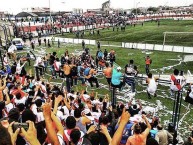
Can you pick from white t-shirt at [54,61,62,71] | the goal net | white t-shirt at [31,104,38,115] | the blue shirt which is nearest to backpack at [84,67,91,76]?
white t-shirt at [54,61,62,71]

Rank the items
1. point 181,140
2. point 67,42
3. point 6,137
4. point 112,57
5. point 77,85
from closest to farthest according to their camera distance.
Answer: point 6,137, point 181,140, point 77,85, point 112,57, point 67,42

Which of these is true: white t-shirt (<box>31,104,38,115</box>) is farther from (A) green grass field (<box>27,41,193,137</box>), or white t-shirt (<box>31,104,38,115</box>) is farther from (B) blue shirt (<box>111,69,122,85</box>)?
(A) green grass field (<box>27,41,193,137</box>)

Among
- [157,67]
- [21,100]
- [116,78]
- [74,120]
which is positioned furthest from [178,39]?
[74,120]

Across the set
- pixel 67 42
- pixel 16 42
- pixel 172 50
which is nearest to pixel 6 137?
pixel 172 50

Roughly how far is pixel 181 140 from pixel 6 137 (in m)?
8.79

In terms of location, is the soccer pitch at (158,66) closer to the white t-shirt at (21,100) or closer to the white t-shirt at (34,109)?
the white t-shirt at (34,109)

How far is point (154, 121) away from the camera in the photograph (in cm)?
813

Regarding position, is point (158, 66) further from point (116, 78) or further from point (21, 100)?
point (21, 100)

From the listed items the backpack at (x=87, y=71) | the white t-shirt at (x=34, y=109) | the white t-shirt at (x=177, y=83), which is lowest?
the backpack at (x=87, y=71)

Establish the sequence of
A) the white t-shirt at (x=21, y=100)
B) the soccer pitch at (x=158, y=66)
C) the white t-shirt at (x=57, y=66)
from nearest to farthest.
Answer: the white t-shirt at (x=21, y=100)
the soccer pitch at (x=158, y=66)
the white t-shirt at (x=57, y=66)

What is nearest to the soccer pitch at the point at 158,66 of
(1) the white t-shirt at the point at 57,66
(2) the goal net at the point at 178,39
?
(2) the goal net at the point at 178,39

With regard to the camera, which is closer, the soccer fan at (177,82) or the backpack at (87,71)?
the soccer fan at (177,82)

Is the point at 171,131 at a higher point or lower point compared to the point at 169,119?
higher

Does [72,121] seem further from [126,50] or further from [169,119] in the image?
[126,50]
